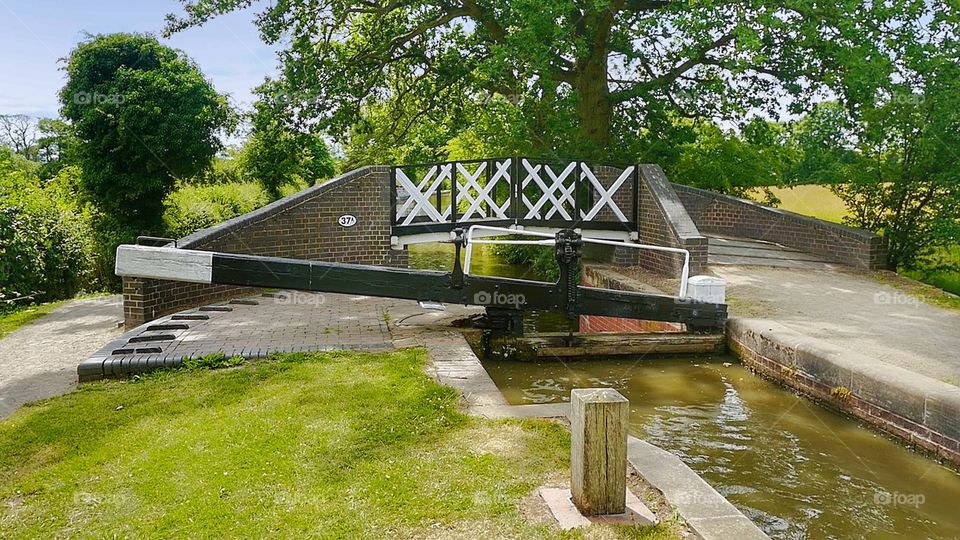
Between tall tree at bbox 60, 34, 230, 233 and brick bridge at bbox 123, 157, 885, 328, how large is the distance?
5.98 m

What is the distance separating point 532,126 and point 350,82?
13.3 ft

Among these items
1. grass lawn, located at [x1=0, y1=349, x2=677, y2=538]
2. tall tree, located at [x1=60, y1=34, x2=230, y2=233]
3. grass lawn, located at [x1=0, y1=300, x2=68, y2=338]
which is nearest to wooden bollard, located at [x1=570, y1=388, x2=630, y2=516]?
grass lawn, located at [x1=0, y1=349, x2=677, y2=538]

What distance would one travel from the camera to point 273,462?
3631 millimetres

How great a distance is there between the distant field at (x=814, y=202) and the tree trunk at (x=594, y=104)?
4545mm

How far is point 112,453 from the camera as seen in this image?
3.78 metres

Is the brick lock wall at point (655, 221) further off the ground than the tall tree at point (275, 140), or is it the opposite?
the tall tree at point (275, 140)

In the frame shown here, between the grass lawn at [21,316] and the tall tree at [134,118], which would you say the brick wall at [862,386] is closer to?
the grass lawn at [21,316]

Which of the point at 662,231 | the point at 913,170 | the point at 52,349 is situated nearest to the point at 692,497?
the point at 52,349

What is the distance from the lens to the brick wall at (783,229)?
11250 mm

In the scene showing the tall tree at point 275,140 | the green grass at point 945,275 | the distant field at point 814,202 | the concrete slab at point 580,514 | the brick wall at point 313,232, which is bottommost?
the concrete slab at point 580,514

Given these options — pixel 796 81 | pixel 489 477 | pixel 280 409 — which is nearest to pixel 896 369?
pixel 489 477

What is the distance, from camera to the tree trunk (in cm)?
1412

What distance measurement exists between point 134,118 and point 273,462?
13.1 meters

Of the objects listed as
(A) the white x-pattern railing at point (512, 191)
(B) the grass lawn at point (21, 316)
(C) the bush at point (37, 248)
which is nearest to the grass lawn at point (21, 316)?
(B) the grass lawn at point (21, 316)
